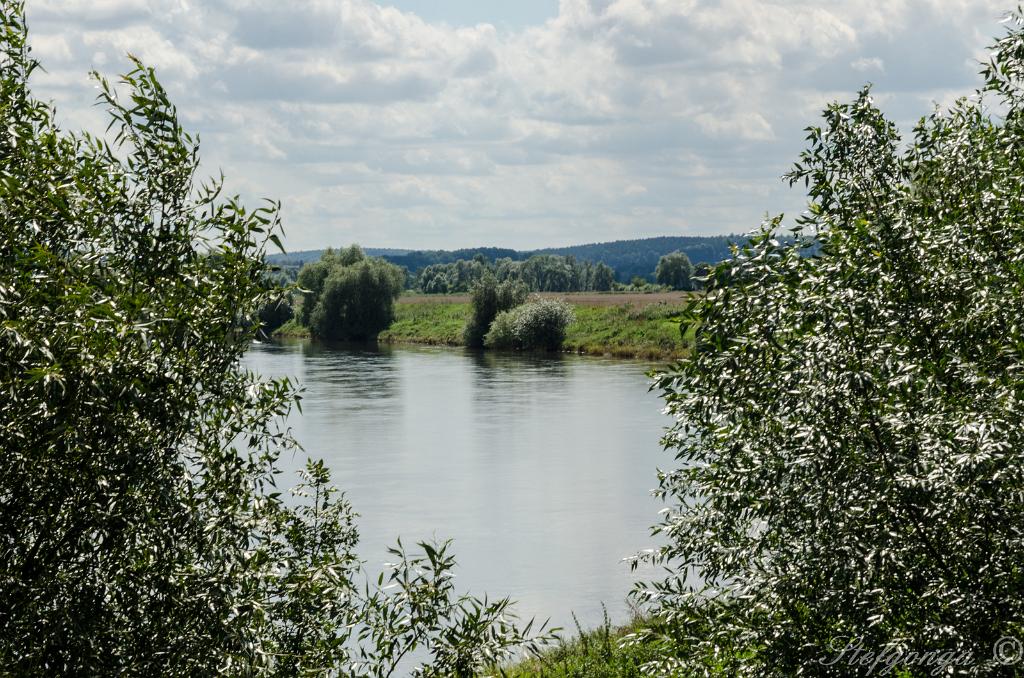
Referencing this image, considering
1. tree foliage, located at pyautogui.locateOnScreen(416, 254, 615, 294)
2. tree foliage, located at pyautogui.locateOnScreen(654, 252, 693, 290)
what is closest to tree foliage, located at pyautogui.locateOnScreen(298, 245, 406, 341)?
tree foliage, located at pyautogui.locateOnScreen(654, 252, 693, 290)

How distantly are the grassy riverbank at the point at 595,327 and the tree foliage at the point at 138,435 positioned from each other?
1610 inches

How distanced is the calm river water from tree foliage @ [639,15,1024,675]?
26.7 feet

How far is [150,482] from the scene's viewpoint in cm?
553

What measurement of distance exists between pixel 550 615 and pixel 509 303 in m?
47.9

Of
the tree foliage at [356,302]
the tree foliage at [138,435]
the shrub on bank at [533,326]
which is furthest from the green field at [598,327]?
the tree foliage at [138,435]

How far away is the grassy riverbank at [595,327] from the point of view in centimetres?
5562

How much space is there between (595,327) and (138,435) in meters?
56.5

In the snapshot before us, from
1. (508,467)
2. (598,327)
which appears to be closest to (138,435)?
(508,467)

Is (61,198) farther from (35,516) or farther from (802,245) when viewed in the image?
(802,245)

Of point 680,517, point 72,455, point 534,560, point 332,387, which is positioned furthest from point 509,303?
point 72,455

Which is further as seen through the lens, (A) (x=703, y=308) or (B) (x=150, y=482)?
(A) (x=703, y=308)

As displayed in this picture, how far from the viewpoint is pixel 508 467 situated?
2795 centimetres

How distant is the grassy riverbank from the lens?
55.6 m

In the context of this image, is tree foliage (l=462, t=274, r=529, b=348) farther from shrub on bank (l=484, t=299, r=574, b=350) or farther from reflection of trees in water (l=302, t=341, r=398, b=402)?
reflection of trees in water (l=302, t=341, r=398, b=402)
